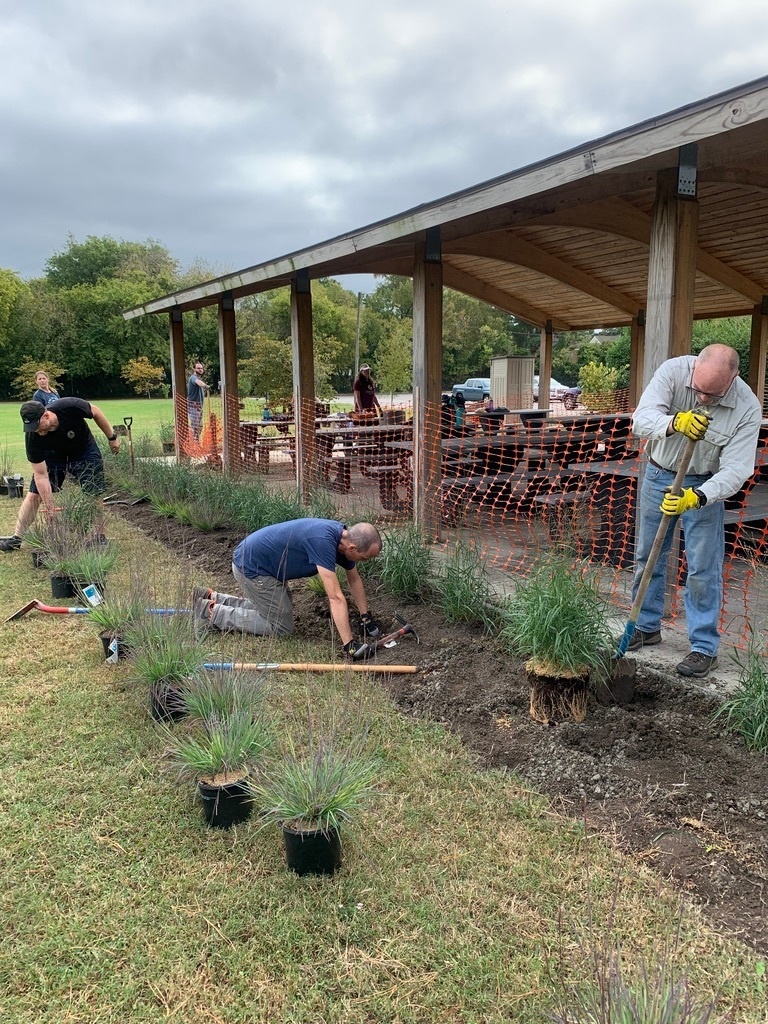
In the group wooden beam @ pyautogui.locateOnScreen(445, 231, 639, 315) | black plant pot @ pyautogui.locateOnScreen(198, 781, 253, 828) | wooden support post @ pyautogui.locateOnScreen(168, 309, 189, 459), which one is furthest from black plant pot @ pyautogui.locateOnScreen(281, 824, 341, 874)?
wooden support post @ pyautogui.locateOnScreen(168, 309, 189, 459)

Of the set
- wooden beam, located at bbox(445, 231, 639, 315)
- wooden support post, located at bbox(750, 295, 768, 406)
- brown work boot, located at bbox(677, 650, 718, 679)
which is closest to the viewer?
brown work boot, located at bbox(677, 650, 718, 679)

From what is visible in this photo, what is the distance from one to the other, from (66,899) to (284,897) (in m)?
0.67

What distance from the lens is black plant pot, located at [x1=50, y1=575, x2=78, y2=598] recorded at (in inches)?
203

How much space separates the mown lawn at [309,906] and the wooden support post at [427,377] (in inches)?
119

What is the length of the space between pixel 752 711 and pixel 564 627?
78 centimetres

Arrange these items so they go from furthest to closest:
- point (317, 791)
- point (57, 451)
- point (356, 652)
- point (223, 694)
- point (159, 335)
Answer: point (159, 335) → point (57, 451) → point (356, 652) → point (223, 694) → point (317, 791)

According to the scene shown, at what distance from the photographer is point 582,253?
8.94 m

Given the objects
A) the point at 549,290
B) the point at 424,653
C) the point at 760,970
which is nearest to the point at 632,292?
the point at 549,290

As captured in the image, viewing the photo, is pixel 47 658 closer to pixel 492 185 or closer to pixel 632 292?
pixel 492 185

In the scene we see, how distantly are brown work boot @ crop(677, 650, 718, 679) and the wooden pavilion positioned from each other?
61.2 inches

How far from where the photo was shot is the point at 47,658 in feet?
13.4

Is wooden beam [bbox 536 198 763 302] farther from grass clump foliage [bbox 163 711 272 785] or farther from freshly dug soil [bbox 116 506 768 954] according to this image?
grass clump foliage [bbox 163 711 272 785]

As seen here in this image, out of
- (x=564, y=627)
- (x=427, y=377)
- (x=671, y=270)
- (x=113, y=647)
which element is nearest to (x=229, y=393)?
(x=427, y=377)

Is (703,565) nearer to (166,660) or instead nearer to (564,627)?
(564,627)
